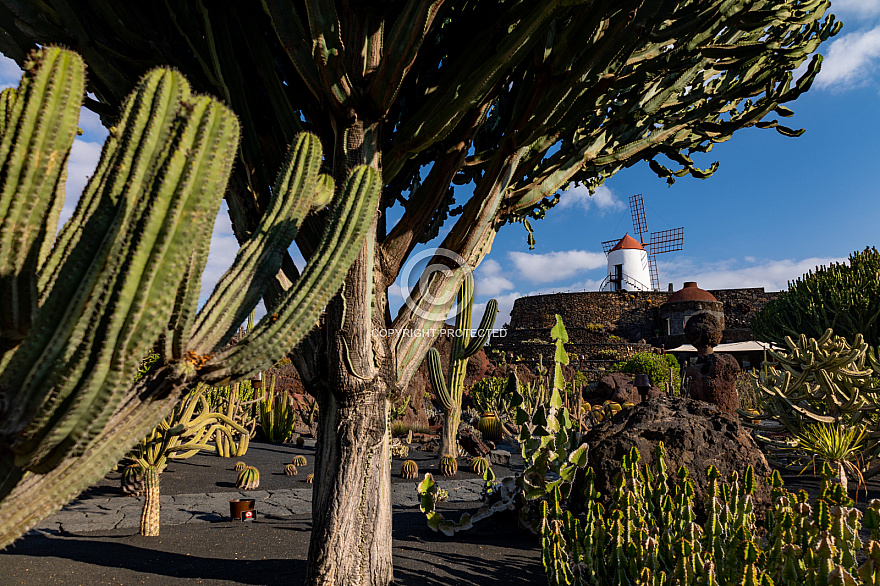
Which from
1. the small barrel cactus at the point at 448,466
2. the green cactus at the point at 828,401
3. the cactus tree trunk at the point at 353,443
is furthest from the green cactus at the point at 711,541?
the small barrel cactus at the point at 448,466

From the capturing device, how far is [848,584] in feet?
5.97

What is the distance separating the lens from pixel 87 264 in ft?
4.45

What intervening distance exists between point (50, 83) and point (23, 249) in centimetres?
46

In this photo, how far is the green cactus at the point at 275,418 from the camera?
11.3 m

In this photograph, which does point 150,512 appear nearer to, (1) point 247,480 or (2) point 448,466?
(1) point 247,480

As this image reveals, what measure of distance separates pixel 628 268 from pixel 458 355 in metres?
38.5

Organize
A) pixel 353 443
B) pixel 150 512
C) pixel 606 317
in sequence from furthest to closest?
pixel 606 317, pixel 150 512, pixel 353 443

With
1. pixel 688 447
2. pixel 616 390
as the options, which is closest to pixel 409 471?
pixel 688 447

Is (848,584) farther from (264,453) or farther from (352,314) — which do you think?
(264,453)

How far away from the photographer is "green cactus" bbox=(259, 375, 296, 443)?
11.3 m

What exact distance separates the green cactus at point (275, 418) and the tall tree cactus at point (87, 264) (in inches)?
402

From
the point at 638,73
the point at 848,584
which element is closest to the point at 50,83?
the point at 848,584

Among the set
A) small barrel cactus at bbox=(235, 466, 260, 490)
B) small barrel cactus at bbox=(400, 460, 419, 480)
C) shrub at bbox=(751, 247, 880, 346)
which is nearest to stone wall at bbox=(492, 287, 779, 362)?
shrub at bbox=(751, 247, 880, 346)

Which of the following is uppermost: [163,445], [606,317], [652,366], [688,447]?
[606,317]
